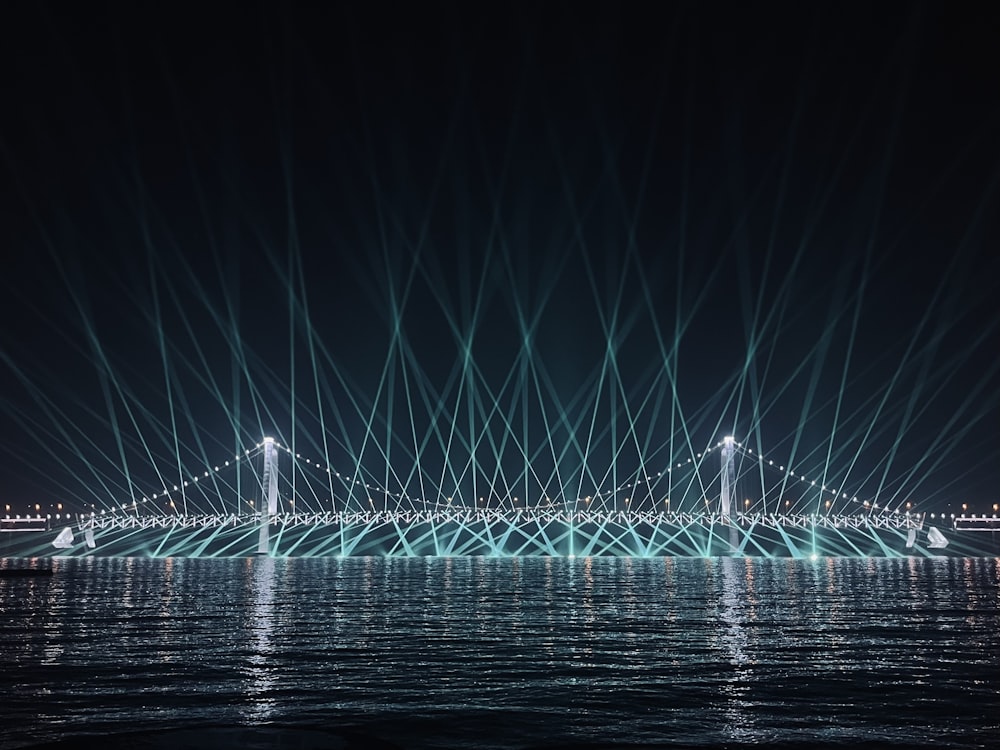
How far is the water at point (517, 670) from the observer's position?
13.5 metres

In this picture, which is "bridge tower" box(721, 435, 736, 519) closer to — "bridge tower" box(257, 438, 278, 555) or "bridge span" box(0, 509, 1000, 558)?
"bridge span" box(0, 509, 1000, 558)

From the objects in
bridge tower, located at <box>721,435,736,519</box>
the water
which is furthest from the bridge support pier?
the water

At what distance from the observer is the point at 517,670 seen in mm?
18719

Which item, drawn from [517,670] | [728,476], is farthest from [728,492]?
[517,670]

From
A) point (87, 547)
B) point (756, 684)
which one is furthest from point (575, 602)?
point (87, 547)

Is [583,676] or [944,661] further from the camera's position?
[944,661]

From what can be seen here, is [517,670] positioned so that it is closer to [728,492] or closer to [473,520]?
[728,492]

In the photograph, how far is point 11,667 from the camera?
19391mm

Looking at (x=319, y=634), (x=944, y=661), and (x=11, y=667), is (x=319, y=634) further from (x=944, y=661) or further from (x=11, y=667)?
(x=944, y=661)

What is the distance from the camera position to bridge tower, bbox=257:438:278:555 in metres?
122

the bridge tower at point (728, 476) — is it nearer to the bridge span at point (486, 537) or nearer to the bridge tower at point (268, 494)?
the bridge span at point (486, 537)

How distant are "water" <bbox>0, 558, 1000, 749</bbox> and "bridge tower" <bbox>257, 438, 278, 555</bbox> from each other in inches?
3348

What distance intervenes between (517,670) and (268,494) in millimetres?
113024

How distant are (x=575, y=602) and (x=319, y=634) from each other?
14896 mm
